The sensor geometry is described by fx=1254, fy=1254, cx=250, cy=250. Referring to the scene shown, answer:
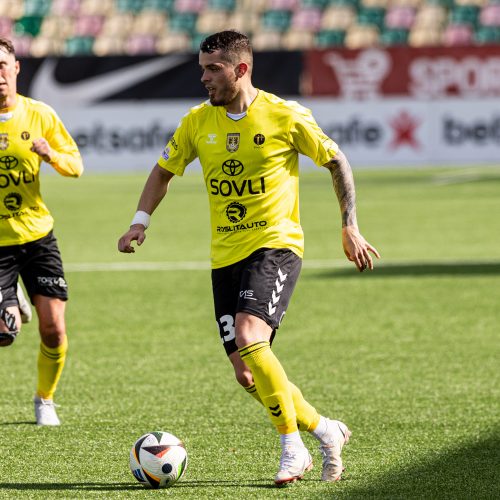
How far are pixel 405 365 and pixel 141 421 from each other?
247 cm

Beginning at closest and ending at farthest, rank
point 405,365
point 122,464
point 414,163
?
point 122,464
point 405,365
point 414,163

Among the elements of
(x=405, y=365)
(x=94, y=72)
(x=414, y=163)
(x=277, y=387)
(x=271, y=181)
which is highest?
(x=271, y=181)

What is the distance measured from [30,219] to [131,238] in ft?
4.40

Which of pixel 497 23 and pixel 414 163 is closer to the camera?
pixel 414 163

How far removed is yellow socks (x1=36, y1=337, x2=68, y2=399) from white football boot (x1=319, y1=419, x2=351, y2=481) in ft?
6.57

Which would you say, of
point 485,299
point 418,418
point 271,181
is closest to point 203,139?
point 271,181

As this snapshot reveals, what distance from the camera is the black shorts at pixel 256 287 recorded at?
5.78 meters

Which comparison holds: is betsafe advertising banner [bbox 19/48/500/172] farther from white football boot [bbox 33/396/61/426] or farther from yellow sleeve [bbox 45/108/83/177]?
white football boot [bbox 33/396/61/426]

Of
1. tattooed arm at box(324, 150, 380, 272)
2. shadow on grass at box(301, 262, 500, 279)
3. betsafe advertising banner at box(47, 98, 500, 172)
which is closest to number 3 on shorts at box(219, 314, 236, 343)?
tattooed arm at box(324, 150, 380, 272)

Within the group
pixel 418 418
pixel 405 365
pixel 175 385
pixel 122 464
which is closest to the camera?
pixel 122 464

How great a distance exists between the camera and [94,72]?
2881 cm

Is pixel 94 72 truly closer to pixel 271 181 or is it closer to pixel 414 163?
pixel 414 163

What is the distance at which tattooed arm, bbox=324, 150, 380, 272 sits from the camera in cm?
578

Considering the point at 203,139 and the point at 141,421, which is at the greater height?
the point at 203,139
